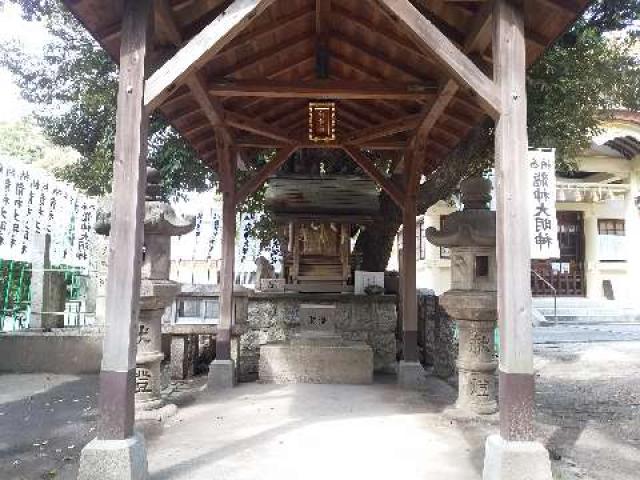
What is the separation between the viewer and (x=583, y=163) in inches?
756

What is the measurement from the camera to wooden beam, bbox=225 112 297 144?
7.35m

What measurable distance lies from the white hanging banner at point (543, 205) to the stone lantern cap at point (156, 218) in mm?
6236

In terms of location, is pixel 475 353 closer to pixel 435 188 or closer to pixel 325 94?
pixel 325 94

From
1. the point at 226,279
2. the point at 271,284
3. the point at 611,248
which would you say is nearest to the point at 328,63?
the point at 226,279

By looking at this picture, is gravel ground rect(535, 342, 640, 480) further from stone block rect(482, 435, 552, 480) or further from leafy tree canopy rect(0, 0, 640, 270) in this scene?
leafy tree canopy rect(0, 0, 640, 270)

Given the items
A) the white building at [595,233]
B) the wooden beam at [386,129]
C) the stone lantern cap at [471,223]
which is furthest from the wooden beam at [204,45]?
the white building at [595,233]

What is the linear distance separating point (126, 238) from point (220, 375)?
4.29 m

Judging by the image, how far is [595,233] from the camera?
19703mm

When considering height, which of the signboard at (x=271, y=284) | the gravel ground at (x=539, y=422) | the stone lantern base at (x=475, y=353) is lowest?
the gravel ground at (x=539, y=422)

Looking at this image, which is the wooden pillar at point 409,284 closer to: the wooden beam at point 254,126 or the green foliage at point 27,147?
the wooden beam at point 254,126

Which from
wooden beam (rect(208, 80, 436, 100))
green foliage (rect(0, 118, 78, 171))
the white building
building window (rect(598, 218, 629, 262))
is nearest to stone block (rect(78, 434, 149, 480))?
wooden beam (rect(208, 80, 436, 100))

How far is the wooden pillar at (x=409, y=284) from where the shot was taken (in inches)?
316

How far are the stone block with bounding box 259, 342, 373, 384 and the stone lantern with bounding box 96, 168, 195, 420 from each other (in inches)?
85.0

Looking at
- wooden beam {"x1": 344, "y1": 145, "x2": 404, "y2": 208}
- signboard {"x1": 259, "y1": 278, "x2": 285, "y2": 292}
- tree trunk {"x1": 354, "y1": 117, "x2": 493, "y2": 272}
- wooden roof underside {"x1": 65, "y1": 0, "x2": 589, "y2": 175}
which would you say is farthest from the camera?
signboard {"x1": 259, "y1": 278, "x2": 285, "y2": 292}
